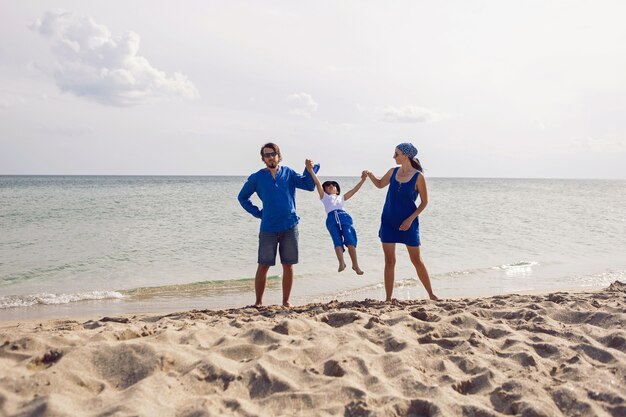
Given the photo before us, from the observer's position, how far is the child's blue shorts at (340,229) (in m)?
7.42

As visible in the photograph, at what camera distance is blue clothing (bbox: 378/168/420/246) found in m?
6.09

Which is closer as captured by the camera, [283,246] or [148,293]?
[283,246]

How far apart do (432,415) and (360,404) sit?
0.43m

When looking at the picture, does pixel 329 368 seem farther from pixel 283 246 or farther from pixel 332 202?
pixel 332 202

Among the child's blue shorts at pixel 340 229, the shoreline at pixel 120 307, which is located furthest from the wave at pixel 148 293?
the child's blue shorts at pixel 340 229

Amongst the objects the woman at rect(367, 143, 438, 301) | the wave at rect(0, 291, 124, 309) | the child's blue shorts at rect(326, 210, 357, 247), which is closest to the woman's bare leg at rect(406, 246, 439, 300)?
the woman at rect(367, 143, 438, 301)

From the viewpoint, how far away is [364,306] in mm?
6047

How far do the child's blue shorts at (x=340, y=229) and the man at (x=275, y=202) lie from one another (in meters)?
1.36

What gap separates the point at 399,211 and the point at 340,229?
1.49 meters

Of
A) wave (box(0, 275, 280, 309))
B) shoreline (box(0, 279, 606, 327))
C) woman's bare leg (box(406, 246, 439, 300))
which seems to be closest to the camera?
woman's bare leg (box(406, 246, 439, 300))

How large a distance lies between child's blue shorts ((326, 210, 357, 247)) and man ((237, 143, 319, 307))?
136 centimetres

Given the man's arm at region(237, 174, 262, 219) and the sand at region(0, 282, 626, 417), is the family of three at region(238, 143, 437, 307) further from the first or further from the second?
the sand at region(0, 282, 626, 417)

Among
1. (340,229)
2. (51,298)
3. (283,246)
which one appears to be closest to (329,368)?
(283,246)

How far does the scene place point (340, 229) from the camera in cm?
744
